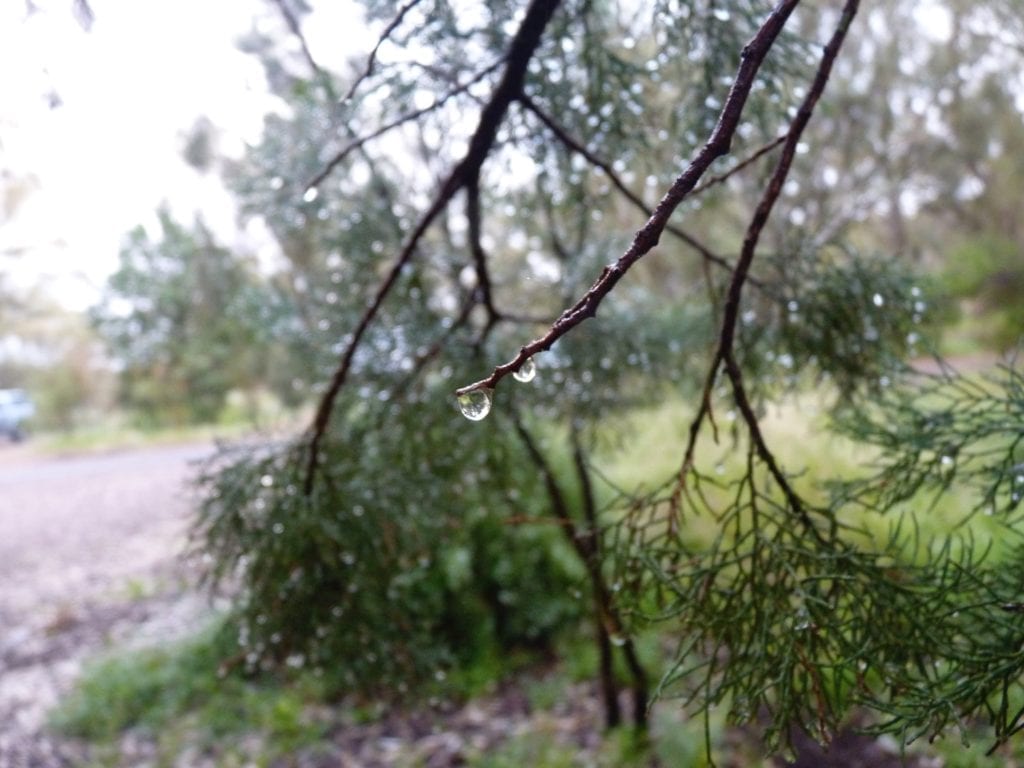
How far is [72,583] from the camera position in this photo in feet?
22.5

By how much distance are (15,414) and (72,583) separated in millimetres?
12246

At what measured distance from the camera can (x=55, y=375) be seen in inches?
688

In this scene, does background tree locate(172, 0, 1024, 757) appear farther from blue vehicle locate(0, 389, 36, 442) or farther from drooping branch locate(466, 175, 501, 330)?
blue vehicle locate(0, 389, 36, 442)

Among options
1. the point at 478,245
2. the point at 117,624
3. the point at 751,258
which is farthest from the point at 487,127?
the point at 117,624

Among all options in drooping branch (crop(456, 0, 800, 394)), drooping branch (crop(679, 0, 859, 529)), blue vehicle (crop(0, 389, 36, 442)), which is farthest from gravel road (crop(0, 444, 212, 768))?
blue vehicle (crop(0, 389, 36, 442))

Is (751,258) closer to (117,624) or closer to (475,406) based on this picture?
(475,406)

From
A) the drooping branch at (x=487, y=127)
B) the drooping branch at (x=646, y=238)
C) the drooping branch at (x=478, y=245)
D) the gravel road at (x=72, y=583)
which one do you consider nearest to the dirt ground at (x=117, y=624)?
the gravel road at (x=72, y=583)

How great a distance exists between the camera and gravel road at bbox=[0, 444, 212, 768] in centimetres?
484

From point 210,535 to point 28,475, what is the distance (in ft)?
39.6

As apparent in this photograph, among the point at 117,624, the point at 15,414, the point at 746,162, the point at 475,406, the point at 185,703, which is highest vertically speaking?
the point at 15,414

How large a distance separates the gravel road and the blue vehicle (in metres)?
6.56

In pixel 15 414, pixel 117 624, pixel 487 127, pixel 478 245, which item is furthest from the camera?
pixel 15 414

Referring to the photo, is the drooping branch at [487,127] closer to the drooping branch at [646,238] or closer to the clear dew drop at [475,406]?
the drooping branch at [646,238]

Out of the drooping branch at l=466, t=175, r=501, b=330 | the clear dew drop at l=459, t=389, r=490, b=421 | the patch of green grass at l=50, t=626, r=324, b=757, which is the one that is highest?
the drooping branch at l=466, t=175, r=501, b=330
